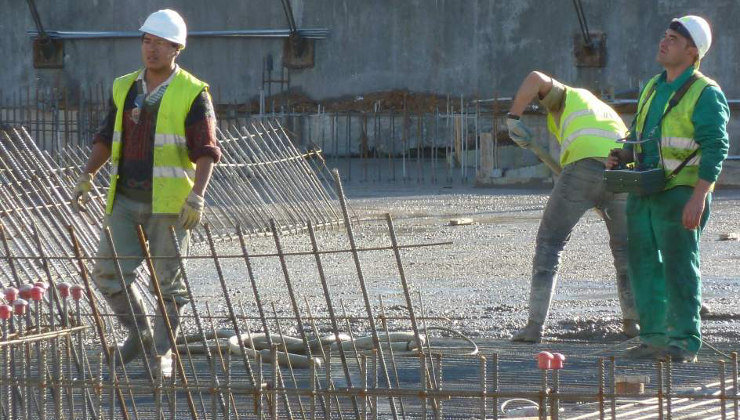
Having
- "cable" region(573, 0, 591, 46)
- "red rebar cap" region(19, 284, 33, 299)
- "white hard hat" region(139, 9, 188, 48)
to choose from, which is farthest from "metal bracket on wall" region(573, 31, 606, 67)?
"red rebar cap" region(19, 284, 33, 299)

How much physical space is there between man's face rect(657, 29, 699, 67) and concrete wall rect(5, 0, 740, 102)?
55.7ft

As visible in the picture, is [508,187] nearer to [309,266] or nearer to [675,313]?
[309,266]

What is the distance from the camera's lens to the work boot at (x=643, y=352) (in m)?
7.07

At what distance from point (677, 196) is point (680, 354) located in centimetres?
78

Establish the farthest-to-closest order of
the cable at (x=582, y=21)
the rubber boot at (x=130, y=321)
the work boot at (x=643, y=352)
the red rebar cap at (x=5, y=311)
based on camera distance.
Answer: the cable at (x=582, y=21) < the work boot at (x=643, y=352) < the rubber boot at (x=130, y=321) < the red rebar cap at (x=5, y=311)

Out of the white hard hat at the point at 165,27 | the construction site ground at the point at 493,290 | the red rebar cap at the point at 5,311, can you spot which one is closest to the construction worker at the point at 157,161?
the white hard hat at the point at 165,27

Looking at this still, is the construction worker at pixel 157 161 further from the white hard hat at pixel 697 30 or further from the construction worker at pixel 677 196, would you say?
the white hard hat at pixel 697 30

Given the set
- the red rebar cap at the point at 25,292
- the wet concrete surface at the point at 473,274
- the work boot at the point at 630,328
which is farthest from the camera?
the wet concrete surface at the point at 473,274

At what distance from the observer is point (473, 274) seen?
1130 centimetres

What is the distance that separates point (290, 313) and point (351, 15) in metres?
Result: 16.7

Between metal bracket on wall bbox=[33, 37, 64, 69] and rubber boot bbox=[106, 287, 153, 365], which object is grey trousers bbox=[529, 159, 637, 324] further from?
metal bracket on wall bbox=[33, 37, 64, 69]

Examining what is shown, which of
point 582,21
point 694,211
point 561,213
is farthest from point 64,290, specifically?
point 582,21

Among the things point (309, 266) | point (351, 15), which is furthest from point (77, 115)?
point (309, 266)

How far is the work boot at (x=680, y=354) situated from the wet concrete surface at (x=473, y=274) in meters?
1.14
